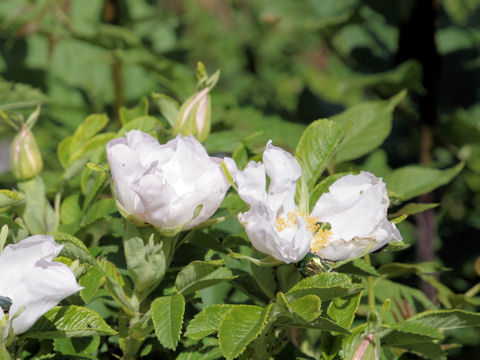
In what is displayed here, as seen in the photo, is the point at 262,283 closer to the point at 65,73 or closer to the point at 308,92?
the point at 308,92

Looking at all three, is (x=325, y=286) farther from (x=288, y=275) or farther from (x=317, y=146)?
(x=317, y=146)

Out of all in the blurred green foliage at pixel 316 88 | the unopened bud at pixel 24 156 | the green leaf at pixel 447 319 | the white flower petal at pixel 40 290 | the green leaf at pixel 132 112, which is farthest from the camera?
the blurred green foliage at pixel 316 88

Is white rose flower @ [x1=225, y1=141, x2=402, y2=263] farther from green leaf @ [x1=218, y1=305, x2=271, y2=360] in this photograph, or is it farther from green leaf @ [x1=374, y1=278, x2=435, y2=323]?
green leaf @ [x1=374, y1=278, x2=435, y2=323]

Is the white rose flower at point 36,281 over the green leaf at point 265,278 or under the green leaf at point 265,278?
over

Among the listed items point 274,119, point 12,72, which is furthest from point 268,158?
point 12,72

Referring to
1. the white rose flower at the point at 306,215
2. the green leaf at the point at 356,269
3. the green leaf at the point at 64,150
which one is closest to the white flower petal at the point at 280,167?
the white rose flower at the point at 306,215

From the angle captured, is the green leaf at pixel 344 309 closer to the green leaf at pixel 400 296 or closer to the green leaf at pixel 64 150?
the green leaf at pixel 400 296
